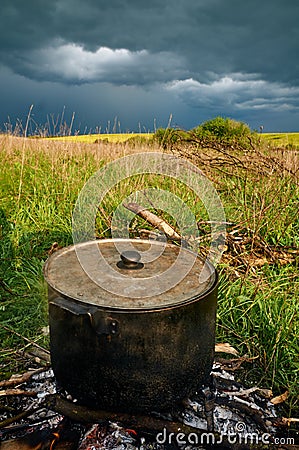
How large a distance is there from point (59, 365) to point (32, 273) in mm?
1960

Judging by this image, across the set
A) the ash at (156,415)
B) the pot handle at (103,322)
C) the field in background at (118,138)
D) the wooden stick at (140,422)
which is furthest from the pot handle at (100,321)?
the field in background at (118,138)

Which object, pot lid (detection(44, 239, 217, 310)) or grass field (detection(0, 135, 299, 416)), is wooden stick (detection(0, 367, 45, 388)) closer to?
grass field (detection(0, 135, 299, 416))

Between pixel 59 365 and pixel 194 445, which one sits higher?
pixel 59 365

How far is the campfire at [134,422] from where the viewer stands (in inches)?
64.5

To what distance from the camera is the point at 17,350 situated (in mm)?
2574

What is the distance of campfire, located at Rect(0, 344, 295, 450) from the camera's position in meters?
1.64

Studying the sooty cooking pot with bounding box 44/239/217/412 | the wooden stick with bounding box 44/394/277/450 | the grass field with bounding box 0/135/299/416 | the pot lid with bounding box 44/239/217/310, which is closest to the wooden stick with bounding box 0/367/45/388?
the grass field with bounding box 0/135/299/416

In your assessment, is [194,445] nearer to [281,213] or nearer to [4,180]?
[281,213]

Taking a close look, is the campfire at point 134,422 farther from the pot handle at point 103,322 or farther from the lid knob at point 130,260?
the lid knob at point 130,260

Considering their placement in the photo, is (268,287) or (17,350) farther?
(268,287)

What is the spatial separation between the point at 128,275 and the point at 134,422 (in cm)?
63

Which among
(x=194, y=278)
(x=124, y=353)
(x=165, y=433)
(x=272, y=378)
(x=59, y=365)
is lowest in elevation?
(x=272, y=378)

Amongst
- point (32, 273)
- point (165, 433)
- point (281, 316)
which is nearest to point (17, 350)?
point (32, 273)

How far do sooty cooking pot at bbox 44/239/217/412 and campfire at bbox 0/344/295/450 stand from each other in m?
0.17
